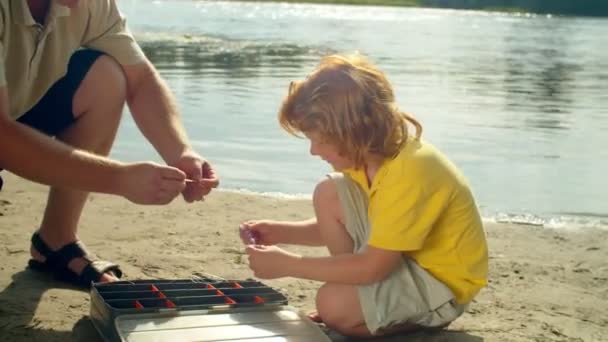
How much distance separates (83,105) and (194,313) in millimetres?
936

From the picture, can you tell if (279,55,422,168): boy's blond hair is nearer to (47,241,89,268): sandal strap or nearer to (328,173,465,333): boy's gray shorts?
(328,173,465,333): boy's gray shorts

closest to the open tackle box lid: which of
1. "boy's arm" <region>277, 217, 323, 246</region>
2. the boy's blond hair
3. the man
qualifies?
"boy's arm" <region>277, 217, 323, 246</region>

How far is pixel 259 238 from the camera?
121 inches

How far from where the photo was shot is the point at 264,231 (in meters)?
3.04

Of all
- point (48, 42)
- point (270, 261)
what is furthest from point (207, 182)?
point (48, 42)

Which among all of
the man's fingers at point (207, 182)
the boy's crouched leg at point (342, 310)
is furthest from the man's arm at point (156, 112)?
the boy's crouched leg at point (342, 310)

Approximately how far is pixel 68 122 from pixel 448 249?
138 centimetres

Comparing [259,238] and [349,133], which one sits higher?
[349,133]

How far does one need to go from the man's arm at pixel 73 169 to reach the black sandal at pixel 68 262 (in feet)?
1.83

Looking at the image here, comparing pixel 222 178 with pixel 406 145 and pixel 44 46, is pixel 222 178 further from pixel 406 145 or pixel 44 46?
pixel 406 145

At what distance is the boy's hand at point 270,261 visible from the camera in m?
2.76

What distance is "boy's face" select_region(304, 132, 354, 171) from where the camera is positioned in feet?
8.91

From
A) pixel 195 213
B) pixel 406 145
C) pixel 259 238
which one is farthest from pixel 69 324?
pixel 195 213

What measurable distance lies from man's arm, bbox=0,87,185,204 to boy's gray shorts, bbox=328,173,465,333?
0.52 meters
